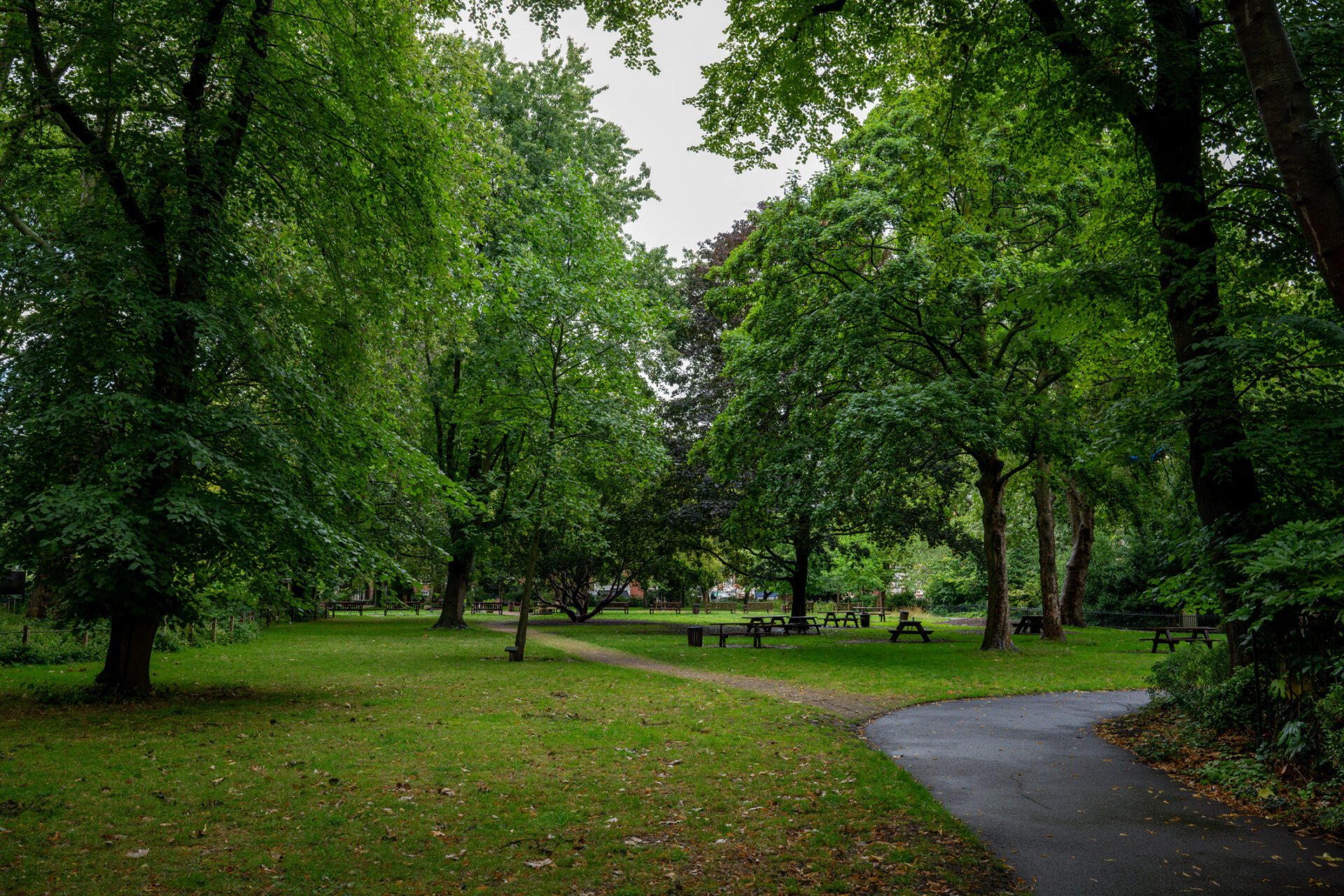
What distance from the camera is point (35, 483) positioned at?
915 centimetres

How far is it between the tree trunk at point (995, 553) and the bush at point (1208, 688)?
8022mm

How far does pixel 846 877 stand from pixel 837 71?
31.4ft

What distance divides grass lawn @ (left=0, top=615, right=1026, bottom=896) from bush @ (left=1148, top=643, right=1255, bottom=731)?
3609 mm

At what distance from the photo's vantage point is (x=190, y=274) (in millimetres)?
10320

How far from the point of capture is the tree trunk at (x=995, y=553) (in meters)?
18.9

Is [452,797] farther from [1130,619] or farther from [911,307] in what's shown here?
[1130,619]

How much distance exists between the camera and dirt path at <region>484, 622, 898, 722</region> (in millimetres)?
10984

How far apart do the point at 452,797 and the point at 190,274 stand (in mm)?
8180

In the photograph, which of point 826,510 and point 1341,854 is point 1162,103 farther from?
point 826,510

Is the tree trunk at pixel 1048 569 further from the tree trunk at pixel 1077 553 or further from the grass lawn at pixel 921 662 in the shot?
the tree trunk at pixel 1077 553

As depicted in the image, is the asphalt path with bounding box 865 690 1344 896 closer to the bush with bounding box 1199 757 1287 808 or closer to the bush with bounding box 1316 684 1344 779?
the bush with bounding box 1199 757 1287 808

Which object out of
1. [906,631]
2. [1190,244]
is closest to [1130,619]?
[906,631]

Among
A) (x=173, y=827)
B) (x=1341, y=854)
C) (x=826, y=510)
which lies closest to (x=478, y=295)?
(x=826, y=510)

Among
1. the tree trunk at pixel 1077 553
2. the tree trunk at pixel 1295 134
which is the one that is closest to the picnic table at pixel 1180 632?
the tree trunk at pixel 1077 553
